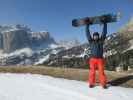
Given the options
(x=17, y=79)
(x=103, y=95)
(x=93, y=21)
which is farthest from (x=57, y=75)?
(x=103, y=95)

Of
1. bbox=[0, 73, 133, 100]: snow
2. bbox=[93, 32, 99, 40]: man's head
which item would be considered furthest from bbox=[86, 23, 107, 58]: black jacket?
bbox=[0, 73, 133, 100]: snow

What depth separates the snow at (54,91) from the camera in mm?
17938

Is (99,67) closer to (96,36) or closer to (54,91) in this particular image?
(96,36)

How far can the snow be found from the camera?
17938 mm

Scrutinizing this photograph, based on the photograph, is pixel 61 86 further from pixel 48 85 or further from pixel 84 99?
pixel 84 99

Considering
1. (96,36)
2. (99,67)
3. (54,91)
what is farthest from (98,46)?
(54,91)

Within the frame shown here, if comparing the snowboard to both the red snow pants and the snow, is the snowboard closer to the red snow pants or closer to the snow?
the red snow pants

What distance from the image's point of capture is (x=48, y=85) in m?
21.7

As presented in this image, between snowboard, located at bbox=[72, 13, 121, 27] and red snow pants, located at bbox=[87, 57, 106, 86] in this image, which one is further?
snowboard, located at bbox=[72, 13, 121, 27]

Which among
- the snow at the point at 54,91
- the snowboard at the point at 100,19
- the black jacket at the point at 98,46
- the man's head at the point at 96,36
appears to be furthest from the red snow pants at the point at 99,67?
the snowboard at the point at 100,19

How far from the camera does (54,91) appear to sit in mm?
19656

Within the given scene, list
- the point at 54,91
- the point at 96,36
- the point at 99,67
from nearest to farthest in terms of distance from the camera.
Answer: the point at 54,91, the point at 99,67, the point at 96,36

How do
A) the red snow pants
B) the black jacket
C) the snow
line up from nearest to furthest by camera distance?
the snow, the red snow pants, the black jacket

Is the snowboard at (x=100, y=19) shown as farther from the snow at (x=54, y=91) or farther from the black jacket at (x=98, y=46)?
the snow at (x=54, y=91)
